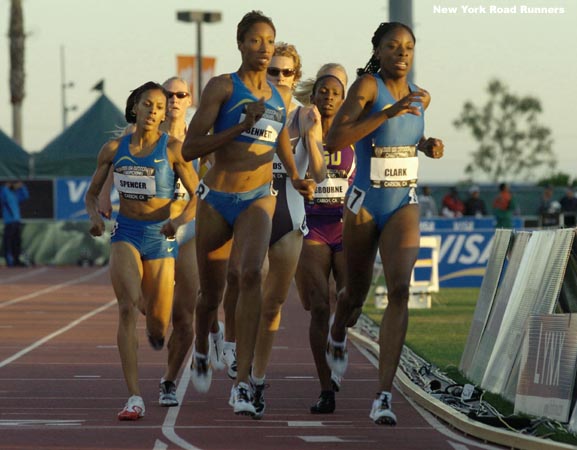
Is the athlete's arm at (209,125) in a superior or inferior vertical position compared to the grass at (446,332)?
superior

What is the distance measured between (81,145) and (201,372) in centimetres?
4069

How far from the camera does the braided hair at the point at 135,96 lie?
11.6 m

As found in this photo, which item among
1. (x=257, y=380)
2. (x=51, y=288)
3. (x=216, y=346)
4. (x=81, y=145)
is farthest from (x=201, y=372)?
(x=81, y=145)

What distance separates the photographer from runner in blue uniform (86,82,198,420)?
11234 millimetres

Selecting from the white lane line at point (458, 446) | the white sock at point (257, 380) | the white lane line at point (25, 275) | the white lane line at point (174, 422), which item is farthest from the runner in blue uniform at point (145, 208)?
the white lane line at point (25, 275)

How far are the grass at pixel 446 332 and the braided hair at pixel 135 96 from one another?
3.11 meters

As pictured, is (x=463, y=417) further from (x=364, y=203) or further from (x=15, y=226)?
(x=15, y=226)

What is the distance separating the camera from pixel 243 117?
10.7m

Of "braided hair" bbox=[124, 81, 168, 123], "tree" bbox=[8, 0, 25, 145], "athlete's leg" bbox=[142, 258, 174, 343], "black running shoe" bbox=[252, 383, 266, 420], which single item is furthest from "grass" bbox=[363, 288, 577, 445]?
"tree" bbox=[8, 0, 25, 145]

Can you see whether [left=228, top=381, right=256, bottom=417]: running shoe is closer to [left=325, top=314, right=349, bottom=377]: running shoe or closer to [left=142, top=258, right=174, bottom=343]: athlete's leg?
[left=142, top=258, right=174, bottom=343]: athlete's leg

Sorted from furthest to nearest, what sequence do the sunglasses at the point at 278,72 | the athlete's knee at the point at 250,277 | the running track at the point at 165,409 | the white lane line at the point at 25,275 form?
the white lane line at the point at 25,275 < the sunglasses at the point at 278,72 < the athlete's knee at the point at 250,277 < the running track at the point at 165,409

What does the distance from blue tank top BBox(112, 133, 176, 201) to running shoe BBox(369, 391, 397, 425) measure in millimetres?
2282

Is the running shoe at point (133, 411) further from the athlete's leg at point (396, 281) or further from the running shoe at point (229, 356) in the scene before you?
the running shoe at point (229, 356)

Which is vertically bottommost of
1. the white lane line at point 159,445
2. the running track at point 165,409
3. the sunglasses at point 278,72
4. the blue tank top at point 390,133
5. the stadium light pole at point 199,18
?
the running track at point 165,409
